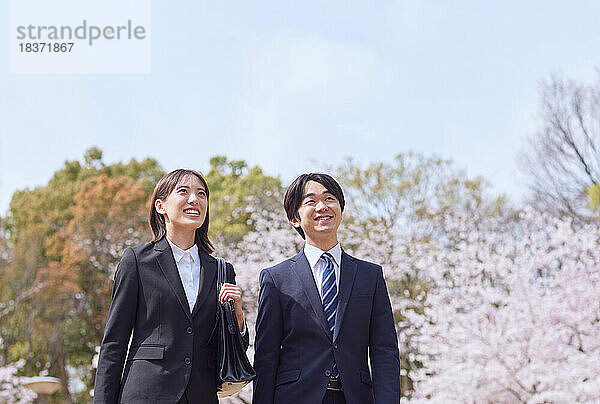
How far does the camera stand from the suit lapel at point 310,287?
291cm

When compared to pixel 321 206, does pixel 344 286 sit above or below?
below

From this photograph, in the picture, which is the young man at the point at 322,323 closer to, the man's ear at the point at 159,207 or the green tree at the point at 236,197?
the man's ear at the point at 159,207

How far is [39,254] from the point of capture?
19094 mm

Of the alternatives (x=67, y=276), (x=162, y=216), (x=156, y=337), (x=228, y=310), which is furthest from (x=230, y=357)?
(x=67, y=276)

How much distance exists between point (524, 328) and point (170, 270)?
→ 6.89 metres

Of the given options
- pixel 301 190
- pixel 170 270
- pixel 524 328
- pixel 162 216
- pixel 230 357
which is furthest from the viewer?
pixel 524 328

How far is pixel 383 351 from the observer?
296cm

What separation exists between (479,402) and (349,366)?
6.59 meters

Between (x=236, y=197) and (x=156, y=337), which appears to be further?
(x=236, y=197)

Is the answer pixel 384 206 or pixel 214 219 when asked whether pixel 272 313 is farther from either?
pixel 214 219

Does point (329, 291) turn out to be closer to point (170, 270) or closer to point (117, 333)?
point (170, 270)

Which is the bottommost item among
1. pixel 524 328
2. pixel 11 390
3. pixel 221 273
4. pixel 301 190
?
pixel 11 390

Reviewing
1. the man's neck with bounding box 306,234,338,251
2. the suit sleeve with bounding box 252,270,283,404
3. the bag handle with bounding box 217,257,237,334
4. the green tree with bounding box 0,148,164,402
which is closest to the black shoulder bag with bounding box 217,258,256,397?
the bag handle with bounding box 217,257,237,334

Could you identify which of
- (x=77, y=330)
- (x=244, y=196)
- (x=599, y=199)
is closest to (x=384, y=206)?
(x=244, y=196)
